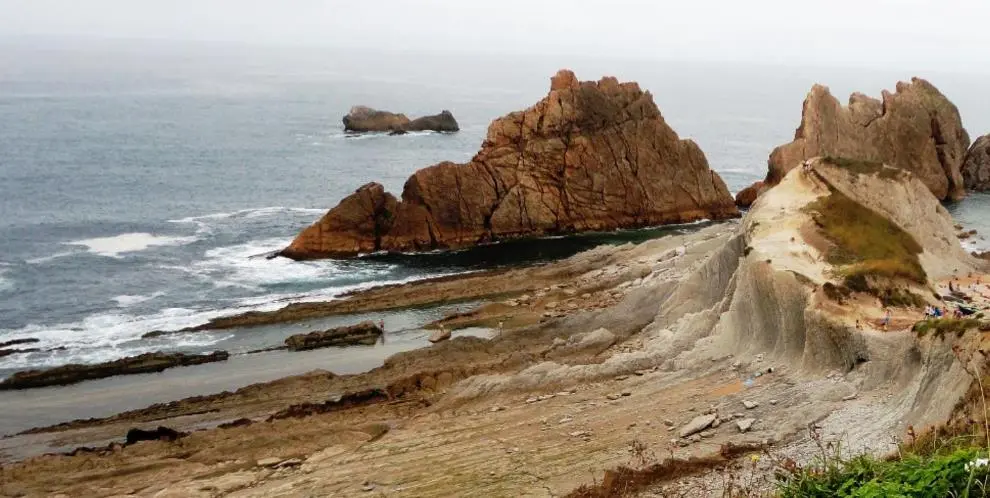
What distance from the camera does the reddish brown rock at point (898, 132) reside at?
81.9 m

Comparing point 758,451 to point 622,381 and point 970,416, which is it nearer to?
point 970,416

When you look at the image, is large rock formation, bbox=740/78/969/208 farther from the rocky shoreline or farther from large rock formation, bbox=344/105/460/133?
large rock formation, bbox=344/105/460/133

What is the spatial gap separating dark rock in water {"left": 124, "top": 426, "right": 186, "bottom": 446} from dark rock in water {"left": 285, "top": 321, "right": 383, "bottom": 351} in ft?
42.0

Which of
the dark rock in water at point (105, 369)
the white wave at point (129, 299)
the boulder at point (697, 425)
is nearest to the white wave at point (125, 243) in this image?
the white wave at point (129, 299)

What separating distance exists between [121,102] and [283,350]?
143 metres

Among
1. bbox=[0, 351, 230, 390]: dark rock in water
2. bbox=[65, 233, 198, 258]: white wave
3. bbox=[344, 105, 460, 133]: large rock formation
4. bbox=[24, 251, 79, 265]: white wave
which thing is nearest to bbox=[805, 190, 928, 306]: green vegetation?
bbox=[0, 351, 230, 390]: dark rock in water

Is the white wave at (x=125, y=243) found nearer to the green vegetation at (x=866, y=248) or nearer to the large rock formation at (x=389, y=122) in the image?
the green vegetation at (x=866, y=248)

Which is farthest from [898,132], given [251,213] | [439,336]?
[251,213]

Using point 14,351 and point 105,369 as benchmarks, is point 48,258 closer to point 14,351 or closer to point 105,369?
point 14,351

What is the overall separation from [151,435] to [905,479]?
33.0 meters

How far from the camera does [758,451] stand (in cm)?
2723

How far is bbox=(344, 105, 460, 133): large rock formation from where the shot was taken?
5517 inches

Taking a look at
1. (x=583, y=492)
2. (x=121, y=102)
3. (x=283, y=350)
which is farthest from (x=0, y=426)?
(x=121, y=102)

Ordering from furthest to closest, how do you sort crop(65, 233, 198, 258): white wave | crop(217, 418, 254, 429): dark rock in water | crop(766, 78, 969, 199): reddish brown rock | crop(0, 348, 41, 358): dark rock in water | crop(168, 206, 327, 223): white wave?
crop(766, 78, 969, 199): reddish brown rock → crop(168, 206, 327, 223): white wave → crop(65, 233, 198, 258): white wave → crop(0, 348, 41, 358): dark rock in water → crop(217, 418, 254, 429): dark rock in water
